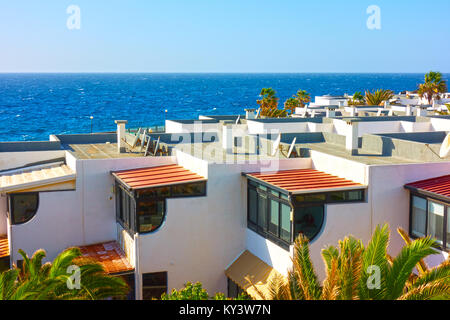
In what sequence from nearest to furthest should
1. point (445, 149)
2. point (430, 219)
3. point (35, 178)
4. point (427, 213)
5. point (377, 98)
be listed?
point (430, 219)
point (427, 213)
point (445, 149)
point (35, 178)
point (377, 98)

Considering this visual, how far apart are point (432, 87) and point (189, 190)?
63.0 meters

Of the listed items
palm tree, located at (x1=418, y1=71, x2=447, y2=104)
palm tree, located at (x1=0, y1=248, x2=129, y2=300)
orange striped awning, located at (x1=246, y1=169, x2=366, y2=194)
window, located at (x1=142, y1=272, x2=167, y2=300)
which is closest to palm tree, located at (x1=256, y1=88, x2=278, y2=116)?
palm tree, located at (x1=418, y1=71, x2=447, y2=104)

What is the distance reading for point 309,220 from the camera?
18359mm

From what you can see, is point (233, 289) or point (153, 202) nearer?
point (153, 202)

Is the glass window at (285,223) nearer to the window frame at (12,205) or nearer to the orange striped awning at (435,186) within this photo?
the orange striped awning at (435,186)

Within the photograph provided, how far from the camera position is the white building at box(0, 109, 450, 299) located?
18.5 m

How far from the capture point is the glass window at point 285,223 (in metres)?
18.3

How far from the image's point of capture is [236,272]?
2047 centimetres

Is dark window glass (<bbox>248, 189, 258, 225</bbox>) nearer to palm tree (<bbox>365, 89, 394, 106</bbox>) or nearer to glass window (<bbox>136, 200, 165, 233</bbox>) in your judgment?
glass window (<bbox>136, 200, 165, 233</bbox>)

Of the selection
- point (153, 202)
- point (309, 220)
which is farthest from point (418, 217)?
point (153, 202)

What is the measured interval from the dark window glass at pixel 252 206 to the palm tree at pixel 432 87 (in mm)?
61491

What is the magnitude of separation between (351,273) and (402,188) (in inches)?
292

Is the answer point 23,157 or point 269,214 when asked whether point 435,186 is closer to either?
point 269,214

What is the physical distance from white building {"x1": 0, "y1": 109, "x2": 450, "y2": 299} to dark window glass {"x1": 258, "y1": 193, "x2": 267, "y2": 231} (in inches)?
2.6
